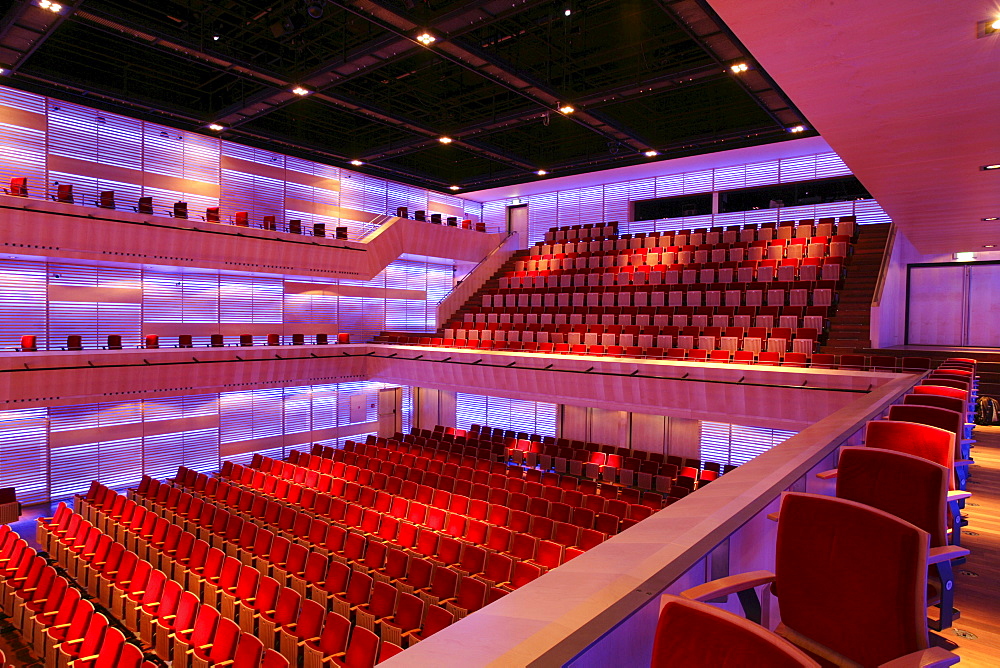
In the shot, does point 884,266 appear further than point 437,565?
Yes

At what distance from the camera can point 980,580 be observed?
8.76 ft

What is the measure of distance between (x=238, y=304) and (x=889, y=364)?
41.0 feet

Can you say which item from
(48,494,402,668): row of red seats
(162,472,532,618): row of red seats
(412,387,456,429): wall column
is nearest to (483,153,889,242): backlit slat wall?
(412,387,456,429): wall column

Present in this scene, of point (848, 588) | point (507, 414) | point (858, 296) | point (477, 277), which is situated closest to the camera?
point (848, 588)

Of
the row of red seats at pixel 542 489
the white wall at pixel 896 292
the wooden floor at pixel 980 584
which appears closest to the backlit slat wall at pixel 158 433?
the row of red seats at pixel 542 489

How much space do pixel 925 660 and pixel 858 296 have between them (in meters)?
10.9

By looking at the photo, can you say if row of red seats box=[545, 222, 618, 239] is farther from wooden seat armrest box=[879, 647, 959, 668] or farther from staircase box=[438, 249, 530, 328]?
wooden seat armrest box=[879, 647, 959, 668]

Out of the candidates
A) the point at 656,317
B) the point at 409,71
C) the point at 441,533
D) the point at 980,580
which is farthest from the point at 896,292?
the point at 980,580

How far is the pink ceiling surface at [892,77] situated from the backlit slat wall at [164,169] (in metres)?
11.2

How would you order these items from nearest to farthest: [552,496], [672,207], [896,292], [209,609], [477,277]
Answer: [209,609] → [552,496] → [896,292] → [672,207] → [477,277]

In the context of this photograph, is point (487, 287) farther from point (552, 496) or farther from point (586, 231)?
point (552, 496)

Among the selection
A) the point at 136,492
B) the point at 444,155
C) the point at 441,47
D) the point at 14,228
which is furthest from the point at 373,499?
the point at 444,155

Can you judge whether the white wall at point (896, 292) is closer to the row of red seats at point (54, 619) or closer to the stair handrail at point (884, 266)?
the stair handrail at point (884, 266)

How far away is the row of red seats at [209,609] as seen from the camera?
14.2 ft
